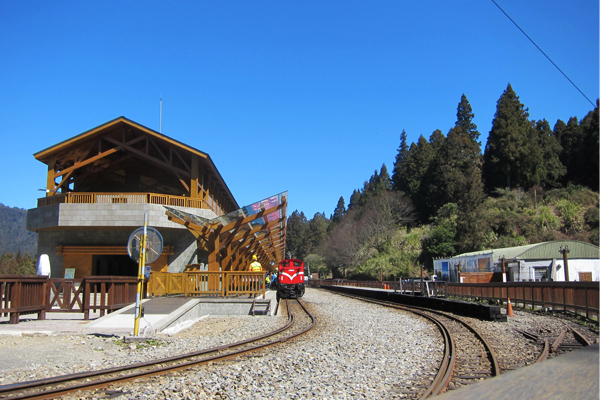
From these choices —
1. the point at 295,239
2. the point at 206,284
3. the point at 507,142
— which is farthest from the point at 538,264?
the point at 295,239

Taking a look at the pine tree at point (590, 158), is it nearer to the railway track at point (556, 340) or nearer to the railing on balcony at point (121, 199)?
the railing on balcony at point (121, 199)

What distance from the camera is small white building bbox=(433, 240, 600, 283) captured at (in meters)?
28.9

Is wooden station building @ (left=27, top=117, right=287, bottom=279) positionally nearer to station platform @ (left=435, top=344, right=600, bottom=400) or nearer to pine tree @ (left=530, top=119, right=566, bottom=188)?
station platform @ (left=435, top=344, right=600, bottom=400)

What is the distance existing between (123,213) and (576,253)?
28.5 m

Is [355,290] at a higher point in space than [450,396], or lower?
lower

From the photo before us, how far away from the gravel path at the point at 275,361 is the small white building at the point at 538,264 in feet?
56.8

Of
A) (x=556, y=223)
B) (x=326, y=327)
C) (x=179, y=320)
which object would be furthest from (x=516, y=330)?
(x=556, y=223)

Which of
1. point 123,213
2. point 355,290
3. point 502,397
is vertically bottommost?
point 355,290

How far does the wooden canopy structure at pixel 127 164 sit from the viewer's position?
2755 cm

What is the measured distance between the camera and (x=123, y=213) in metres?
25.6

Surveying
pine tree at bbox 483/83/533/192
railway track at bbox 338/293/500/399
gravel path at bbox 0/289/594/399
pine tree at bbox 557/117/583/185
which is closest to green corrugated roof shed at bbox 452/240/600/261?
gravel path at bbox 0/289/594/399

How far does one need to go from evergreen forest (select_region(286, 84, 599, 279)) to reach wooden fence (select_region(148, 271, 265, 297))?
30299 mm

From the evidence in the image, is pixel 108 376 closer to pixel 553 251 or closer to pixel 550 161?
pixel 553 251

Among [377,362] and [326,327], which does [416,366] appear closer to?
[377,362]
